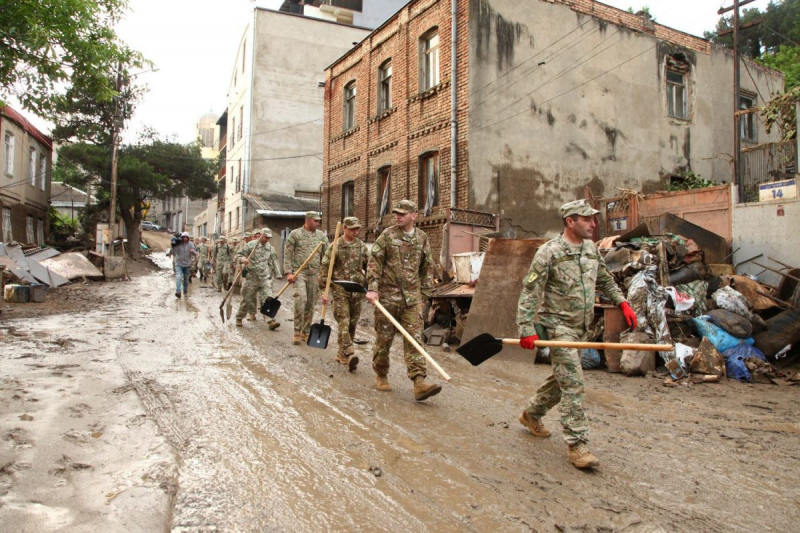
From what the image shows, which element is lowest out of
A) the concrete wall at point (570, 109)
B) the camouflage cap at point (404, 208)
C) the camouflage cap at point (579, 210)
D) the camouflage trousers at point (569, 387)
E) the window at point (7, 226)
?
the camouflage trousers at point (569, 387)

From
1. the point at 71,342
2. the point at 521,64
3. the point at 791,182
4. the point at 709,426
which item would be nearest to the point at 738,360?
the point at 709,426

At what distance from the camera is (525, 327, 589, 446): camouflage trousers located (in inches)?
154

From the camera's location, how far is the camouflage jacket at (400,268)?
5.73 meters

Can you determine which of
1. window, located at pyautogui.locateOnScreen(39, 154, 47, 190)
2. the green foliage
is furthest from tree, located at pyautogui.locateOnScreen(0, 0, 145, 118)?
window, located at pyautogui.locateOnScreen(39, 154, 47, 190)

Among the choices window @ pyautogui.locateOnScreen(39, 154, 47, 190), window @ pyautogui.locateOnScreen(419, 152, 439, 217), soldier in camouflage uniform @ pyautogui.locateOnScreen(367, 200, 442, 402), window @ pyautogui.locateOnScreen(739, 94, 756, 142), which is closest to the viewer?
soldier in camouflage uniform @ pyautogui.locateOnScreen(367, 200, 442, 402)

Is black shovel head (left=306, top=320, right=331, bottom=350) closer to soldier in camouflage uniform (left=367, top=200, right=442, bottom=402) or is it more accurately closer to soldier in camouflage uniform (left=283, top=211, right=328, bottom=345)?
soldier in camouflage uniform (left=367, top=200, right=442, bottom=402)

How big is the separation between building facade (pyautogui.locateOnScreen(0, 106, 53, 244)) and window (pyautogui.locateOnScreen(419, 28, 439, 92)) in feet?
53.9

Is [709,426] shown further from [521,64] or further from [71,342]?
[521,64]

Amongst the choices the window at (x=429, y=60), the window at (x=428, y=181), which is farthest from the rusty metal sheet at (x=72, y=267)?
the window at (x=429, y=60)

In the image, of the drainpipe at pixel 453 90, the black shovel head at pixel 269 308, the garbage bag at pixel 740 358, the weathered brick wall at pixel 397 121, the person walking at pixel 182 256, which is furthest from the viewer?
→ the person walking at pixel 182 256

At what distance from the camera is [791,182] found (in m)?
10.1

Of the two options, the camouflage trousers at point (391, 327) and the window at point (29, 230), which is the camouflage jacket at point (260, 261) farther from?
the window at point (29, 230)

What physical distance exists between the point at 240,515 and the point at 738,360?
23.1ft

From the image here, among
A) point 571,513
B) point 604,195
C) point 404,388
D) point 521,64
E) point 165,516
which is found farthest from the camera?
point 604,195
